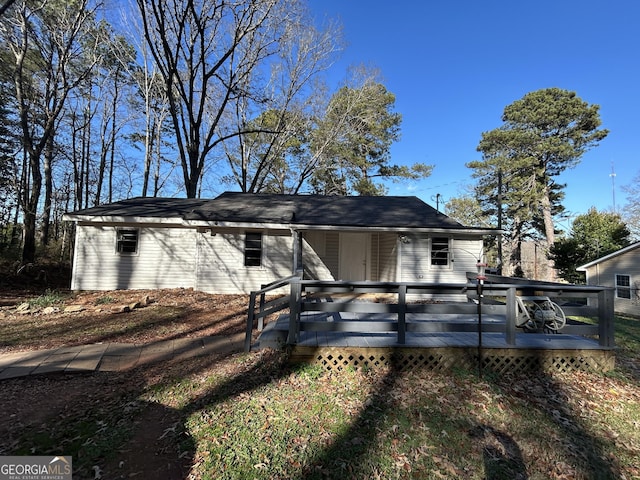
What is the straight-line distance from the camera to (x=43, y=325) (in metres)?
6.39

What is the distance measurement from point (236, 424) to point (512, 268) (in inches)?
1031

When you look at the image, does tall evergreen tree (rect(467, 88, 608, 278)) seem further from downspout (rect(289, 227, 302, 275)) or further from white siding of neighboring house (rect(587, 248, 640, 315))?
downspout (rect(289, 227, 302, 275))

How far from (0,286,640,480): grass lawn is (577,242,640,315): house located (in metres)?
15.8

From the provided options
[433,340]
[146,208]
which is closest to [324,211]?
[146,208]

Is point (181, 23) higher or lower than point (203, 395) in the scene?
higher

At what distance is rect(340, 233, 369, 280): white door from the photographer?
11.1 meters

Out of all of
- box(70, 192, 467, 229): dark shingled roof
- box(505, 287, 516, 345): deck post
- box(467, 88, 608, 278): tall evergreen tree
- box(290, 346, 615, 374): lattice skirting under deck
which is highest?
box(467, 88, 608, 278): tall evergreen tree

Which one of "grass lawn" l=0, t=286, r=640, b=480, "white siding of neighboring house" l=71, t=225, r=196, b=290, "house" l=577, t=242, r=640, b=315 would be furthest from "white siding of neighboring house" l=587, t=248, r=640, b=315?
"white siding of neighboring house" l=71, t=225, r=196, b=290

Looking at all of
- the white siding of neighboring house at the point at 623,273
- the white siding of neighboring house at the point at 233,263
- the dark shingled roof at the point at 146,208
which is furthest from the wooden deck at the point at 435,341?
the white siding of neighboring house at the point at 623,273

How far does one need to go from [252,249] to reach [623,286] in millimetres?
19213

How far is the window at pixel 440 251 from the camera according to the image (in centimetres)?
1020

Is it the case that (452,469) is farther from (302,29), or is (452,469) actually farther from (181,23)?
(302,29)

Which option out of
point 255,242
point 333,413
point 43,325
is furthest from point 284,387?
point 255,242

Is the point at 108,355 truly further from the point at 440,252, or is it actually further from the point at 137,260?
the point at 440,252
